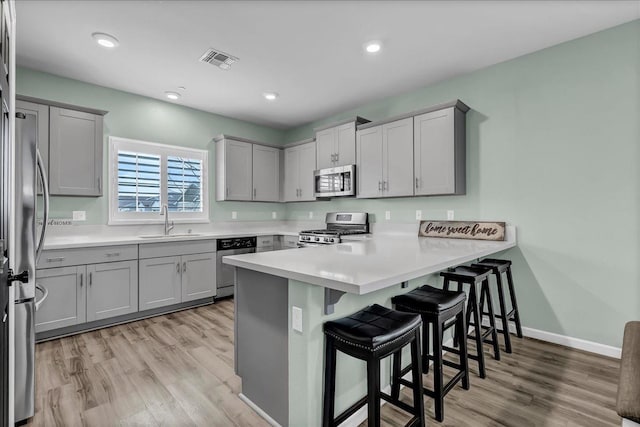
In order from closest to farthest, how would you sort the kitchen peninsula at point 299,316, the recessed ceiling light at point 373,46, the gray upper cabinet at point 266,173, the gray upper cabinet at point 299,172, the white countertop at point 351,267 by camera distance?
the white countertop at point 351,267, the kitchen peninsula at point 299,316, the recessed ceiling light at point 373,46, the gray upper cabinet at point 299,172, the gray upper cabinet at point 266,173

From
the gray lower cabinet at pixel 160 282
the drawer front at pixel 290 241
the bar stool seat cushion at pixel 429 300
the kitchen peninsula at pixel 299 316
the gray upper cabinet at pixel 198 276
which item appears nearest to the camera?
the kitchen peninsula at pixel 299 316

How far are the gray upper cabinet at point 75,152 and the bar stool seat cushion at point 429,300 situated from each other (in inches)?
136

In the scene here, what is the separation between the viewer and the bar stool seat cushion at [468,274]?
7.18ft

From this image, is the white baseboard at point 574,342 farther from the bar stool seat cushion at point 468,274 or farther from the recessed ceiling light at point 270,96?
the recessed ceiling light at point 270,96

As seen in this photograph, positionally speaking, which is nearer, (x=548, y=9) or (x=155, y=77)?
(x=548, y=9)

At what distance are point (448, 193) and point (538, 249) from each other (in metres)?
0.95

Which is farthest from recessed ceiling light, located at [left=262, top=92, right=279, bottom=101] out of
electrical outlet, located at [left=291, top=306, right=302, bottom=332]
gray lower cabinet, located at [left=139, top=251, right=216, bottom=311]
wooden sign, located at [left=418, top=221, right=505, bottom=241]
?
electrical outlet, located at [left=291, top=306, right=302, bottom=332]

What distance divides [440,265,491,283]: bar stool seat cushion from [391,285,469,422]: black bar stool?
0.30 meters

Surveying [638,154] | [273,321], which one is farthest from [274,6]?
[638,154]

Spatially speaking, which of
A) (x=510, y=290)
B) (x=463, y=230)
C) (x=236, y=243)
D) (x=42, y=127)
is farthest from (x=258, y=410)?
(x=42, y=127)

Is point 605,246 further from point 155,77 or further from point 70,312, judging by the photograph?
point 70,312

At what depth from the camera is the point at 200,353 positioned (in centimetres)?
258

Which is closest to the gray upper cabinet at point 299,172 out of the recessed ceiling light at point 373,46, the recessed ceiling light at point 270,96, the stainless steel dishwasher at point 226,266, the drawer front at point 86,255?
the recessed ceiling light at point 270,96

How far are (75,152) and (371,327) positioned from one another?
3.60m
